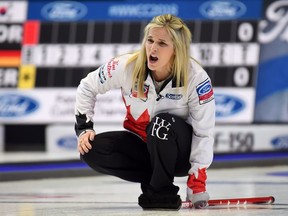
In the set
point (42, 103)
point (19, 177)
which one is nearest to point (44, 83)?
point (42, 103)

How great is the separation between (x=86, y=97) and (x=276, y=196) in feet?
4.47

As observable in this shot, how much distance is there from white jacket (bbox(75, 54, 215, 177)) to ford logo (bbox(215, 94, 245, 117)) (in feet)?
17.7

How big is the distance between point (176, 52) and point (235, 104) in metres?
5.62

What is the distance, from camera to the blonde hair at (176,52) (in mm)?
4043

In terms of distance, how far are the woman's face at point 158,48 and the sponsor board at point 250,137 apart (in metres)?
5.33

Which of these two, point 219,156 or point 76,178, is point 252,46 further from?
point 76,178

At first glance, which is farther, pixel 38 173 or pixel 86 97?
pixel 38 173

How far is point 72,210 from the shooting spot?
409 cm

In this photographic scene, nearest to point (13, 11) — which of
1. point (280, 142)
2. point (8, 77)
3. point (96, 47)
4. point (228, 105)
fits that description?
point (8, 77)

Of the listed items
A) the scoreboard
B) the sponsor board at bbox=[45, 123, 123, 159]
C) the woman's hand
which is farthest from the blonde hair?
the sponsor board at bbox=[45, 123, 123, 159]

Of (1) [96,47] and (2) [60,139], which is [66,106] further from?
(1) [96,47]

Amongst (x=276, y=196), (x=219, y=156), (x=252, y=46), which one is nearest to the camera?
(x=276, y=196)

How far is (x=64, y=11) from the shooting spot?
9.83m

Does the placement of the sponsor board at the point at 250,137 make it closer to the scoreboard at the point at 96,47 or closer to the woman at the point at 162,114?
the scoreboard at the point at 96,47
